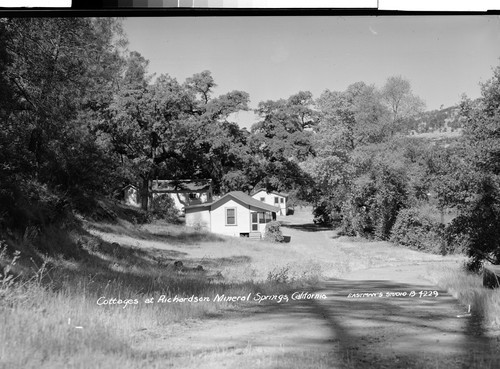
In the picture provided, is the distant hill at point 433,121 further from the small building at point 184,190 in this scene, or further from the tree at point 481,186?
the small building at point 184,190

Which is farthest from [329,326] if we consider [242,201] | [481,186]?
[481,186]

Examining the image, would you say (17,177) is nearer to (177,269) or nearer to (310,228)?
(177,269)

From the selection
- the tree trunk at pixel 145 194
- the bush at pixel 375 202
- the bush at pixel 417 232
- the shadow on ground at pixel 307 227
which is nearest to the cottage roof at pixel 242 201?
the shadow on ground at pixel 307 227

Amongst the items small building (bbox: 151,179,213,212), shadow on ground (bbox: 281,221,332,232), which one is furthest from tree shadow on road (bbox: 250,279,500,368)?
small building (bbox: 151,179,213,212)

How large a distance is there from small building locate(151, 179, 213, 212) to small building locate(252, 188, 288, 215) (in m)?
0.43

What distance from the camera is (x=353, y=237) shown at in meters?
5.12

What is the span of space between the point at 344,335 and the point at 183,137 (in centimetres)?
211

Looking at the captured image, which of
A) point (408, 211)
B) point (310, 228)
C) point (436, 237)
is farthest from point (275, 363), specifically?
point (436, 237)

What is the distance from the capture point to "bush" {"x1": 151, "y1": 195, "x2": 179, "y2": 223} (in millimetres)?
4566

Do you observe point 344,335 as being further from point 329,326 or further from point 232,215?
point 232,215

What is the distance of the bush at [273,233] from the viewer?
4703 millimetres

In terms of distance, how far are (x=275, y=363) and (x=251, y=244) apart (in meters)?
1.45

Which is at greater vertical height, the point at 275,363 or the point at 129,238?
the point at 129,238

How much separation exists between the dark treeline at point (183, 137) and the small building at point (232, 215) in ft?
0.46
